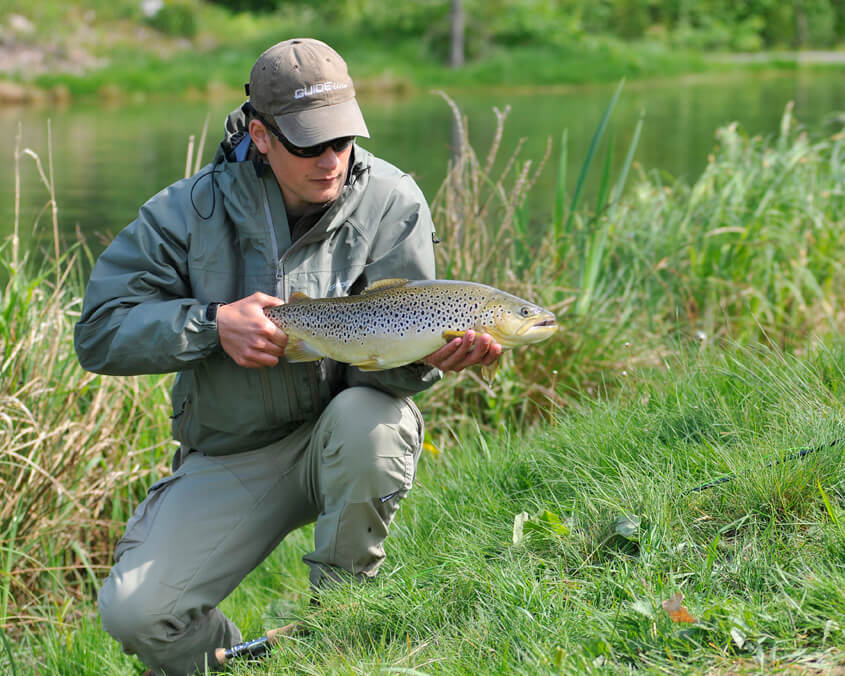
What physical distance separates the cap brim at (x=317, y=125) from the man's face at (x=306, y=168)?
56 millimetres

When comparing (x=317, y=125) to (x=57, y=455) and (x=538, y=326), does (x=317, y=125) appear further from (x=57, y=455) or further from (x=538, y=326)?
(x=57, y=455)

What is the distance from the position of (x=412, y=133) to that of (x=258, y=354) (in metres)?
13.1

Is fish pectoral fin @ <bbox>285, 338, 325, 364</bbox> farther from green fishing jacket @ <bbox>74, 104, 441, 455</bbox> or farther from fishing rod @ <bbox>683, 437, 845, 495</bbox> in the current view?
fishing rod @ <bbox>683, 437, 845, 495</bbox>

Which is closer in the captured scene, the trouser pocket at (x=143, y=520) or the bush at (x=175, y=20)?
the trouser pocket at (x=143, y=520)

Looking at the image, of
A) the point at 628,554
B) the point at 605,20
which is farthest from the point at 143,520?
the point at 605,20

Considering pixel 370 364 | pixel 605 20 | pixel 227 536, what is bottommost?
pixel 605 20

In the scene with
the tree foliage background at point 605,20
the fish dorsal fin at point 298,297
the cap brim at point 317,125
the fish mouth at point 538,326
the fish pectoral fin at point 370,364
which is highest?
the cap brim at point 317,125

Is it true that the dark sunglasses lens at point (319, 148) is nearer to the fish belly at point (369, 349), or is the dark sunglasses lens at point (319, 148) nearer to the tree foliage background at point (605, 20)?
the fish belly at point (369, 349)

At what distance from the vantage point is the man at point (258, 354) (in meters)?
2.49

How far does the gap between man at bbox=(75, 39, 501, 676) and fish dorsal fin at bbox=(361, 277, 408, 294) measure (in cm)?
16

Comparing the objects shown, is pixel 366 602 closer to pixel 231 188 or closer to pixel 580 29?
pixel 231 188

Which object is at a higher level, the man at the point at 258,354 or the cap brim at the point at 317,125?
the cap brim at the point at 317,125

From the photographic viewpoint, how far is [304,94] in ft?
8.21

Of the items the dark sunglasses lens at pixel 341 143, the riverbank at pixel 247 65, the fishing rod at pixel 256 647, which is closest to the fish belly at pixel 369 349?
the dark sunglasses lens at pixel 341 143
